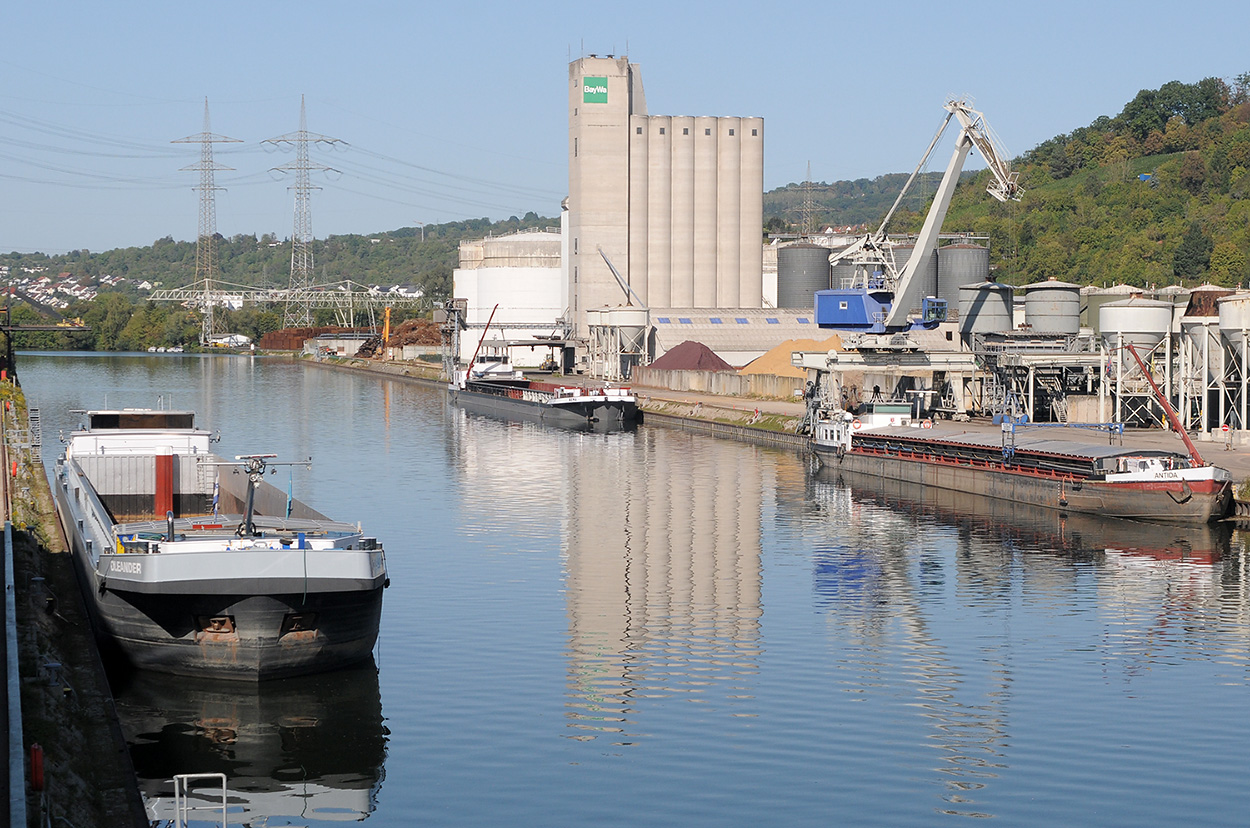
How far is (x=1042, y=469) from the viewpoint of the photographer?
4947cm

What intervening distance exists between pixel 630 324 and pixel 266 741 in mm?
91010

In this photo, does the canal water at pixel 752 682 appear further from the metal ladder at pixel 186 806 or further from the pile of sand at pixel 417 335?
the pile of sand at pixel 417 335

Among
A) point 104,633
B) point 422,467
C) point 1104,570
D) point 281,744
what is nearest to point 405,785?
point 281,744

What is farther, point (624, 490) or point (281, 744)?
point (624, 490)

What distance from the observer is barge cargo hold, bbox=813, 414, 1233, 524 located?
4359 cm

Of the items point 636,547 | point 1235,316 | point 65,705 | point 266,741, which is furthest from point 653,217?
point 65,705

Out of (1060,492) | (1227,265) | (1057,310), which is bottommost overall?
(1060,492)

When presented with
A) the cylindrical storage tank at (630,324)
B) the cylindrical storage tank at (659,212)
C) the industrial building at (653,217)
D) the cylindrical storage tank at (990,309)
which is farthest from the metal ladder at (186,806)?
the cylindrical storage tank at (659,212)

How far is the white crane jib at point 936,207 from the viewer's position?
72.1 metres

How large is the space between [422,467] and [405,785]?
4367 centimetres

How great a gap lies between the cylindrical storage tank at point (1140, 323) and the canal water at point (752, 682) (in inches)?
798

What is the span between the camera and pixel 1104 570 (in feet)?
122

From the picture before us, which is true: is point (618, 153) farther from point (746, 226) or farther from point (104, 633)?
point (104, 633)

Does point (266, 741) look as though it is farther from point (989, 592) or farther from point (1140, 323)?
point (1140, 323)
